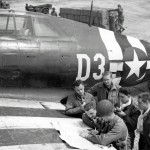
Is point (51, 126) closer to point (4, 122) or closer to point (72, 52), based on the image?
point (4, 122)

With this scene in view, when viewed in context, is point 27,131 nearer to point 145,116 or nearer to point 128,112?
point 128,112

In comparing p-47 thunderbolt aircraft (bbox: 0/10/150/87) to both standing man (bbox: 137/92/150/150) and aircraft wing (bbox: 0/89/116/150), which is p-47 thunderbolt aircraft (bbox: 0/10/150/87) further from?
standing man (bbox: 137/92/150/150)

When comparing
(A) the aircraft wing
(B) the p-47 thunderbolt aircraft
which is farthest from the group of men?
(B) the p-47 thunderbolt aircraft

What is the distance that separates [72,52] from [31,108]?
165 cm

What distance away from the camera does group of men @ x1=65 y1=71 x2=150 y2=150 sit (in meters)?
4.88

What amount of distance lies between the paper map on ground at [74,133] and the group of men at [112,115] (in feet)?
0.26

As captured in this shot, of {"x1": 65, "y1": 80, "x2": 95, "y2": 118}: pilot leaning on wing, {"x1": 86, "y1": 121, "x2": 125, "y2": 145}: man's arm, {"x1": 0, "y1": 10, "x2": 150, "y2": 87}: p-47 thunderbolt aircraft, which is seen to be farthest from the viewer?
{"x1": 0, "y1": 10, "x2": 150, "y2": 87}: p-47 thunderbolt aircraft

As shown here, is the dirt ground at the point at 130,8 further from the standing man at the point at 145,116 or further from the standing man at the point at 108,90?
the standing man at the point at 145,116

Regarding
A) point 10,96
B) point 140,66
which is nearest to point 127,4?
point 140,66

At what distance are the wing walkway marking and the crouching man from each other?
1.65ft

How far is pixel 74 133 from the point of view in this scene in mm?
5602

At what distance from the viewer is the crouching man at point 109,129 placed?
15.5ft

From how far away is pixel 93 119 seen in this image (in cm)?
589

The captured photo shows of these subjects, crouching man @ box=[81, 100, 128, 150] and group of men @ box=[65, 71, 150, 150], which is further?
group of men @ box=[65, 71, 150, 150]
